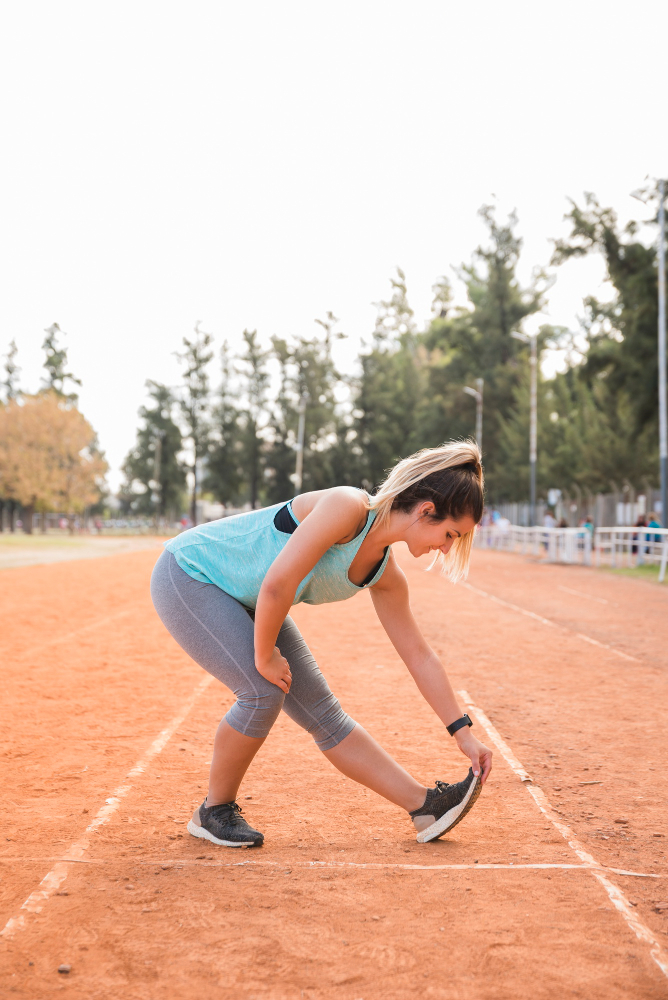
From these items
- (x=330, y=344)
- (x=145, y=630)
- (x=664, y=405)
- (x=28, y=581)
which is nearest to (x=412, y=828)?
(x=145, y=630)

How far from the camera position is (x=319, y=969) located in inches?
110

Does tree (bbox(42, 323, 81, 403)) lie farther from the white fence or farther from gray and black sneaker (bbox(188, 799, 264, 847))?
gray and black sneaker (bbox(188, 799, 264, 847))

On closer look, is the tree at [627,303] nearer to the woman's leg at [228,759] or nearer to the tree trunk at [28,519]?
the woman's leg at [228,759]

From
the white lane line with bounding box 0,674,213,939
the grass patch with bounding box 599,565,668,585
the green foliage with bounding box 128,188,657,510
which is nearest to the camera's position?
the white lane line with bounding box 0,674,213,939

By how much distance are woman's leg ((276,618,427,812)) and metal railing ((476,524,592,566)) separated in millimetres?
25152

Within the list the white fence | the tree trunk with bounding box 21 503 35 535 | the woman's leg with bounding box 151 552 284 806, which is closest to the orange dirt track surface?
the woman's leg with bounding box 151 552 284 806

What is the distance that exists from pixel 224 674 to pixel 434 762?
6.80 feet

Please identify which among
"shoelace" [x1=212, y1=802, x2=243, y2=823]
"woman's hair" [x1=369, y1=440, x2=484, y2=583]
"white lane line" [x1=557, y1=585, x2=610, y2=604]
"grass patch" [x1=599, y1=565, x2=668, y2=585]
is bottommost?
"white lane line" [x1=557, y1=585, x2=610, y2=604]

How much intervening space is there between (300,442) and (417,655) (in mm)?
71178

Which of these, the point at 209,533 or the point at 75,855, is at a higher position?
the point at 209,533

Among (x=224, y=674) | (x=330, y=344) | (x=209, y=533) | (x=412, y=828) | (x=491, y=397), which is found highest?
(x=330, y=344)

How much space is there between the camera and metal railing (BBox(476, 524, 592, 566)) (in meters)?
29.3

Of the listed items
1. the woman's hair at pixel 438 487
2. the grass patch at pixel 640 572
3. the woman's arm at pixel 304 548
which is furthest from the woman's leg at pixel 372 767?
the grass patch at pixel 640 572

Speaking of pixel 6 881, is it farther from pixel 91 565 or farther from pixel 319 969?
pixel 91 565
